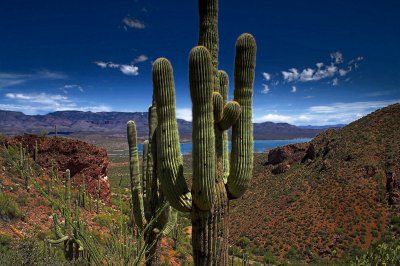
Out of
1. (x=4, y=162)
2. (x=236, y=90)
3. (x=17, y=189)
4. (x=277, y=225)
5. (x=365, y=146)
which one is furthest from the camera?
(x=365, y=146)

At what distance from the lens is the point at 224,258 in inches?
238

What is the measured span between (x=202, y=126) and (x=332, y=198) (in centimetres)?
2673

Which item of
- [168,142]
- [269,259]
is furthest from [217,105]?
[269,259]

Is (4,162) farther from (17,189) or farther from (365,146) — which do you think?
(365,146)

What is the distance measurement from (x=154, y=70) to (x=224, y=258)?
3.66 m

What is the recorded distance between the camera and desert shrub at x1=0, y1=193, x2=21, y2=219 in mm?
15977

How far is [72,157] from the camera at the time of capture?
2519cm

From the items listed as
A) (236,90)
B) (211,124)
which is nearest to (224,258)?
(211,124)

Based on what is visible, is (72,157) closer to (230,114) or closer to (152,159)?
(152,159)

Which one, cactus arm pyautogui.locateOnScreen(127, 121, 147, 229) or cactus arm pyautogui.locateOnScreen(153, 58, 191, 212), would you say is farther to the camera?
cactus arm pyautogui.locateOnScreen(127, 121, 147, 229)

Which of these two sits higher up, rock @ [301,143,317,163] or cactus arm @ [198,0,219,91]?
cactus arm @ [198,0,219,91]

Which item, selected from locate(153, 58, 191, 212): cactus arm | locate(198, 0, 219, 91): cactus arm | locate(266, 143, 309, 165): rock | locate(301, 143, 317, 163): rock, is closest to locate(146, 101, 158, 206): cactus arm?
locate(153, 58, 191, 212): cactus arm

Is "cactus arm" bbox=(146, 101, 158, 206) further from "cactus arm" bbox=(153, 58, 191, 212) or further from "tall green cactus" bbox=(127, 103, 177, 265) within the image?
"cactus arm" bbox=(153, 58, 191, 212)

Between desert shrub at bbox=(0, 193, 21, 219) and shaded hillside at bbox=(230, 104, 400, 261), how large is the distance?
58.7ft
